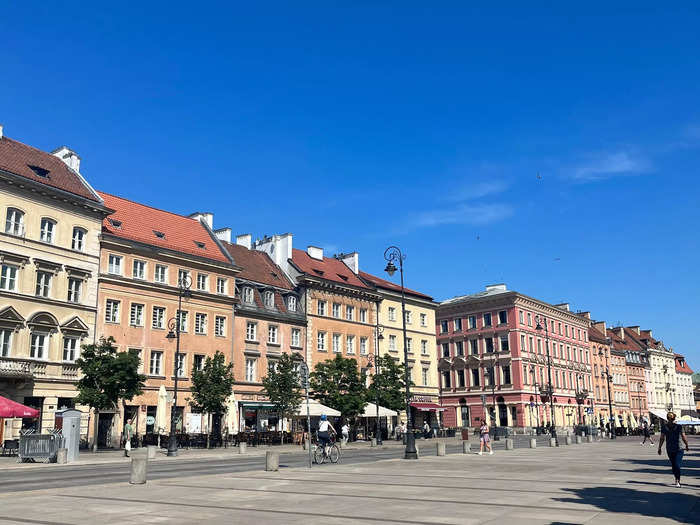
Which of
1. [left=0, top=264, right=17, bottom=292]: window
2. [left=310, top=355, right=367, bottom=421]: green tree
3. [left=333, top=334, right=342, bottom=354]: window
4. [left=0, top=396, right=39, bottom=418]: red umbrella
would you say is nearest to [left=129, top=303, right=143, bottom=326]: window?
[left=0, top=264, right=17, bottom=292]: window

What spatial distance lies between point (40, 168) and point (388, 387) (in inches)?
1209

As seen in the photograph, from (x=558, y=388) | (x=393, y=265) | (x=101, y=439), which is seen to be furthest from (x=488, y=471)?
(x=558, y=388)

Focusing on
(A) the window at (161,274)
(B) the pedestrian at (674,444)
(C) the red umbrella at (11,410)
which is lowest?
(B) the pedestrian at (674,444)

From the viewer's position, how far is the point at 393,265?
33.2 meters

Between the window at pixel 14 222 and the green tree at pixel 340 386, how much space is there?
2346 centimetres

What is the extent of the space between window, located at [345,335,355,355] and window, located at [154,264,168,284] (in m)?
19.6

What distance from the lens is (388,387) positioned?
56.2 metres

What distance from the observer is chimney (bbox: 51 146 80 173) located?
46.8 metres

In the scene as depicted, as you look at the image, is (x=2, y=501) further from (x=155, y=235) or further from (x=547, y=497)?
(x=155, y=235)

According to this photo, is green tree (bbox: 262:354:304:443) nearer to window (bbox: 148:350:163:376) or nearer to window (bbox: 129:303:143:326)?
window (bbox: 148:350:163:376)

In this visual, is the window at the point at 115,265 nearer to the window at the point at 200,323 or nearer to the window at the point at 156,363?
the window at the point at 156,363

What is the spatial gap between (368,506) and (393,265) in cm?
2070

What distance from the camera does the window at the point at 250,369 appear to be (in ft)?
172

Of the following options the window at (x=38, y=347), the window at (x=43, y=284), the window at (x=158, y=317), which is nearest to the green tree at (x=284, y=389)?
the window at (x=158, y=317)
